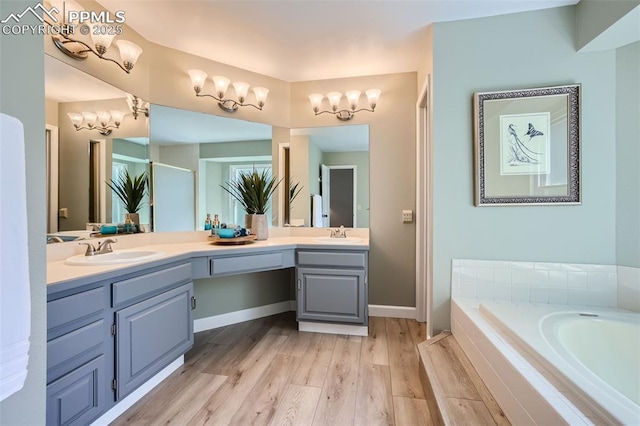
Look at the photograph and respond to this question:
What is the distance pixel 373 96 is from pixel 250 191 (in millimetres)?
1528

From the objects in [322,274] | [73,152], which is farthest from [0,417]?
[322,274]

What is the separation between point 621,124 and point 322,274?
2266mm

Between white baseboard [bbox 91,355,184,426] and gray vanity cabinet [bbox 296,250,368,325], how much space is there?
Result: 1006mm

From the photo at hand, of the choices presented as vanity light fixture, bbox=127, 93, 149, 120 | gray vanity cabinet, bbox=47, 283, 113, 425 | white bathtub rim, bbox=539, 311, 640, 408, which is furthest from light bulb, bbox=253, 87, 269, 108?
white bathtub rim, bbox=539, 311, 640, 408

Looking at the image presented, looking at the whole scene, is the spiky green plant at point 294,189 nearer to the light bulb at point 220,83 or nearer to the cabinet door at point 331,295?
the cabinet door at point 331,295

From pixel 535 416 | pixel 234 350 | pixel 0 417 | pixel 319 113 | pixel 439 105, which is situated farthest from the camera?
pixel 319 113

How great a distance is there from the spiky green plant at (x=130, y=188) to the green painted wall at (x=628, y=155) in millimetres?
3307

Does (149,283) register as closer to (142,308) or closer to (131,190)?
(142,308)

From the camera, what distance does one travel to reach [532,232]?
1.85 meters

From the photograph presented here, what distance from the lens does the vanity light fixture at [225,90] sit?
2389 millimetres

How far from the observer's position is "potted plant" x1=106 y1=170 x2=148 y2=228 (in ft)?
6.42

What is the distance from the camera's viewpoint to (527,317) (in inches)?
59.5

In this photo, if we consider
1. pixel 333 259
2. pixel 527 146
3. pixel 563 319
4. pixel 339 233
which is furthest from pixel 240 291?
pixel 527 146

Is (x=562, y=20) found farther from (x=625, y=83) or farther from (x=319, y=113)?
(x=319, y=113)
